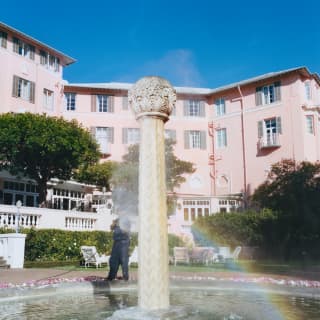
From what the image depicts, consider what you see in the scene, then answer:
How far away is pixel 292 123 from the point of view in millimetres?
35375

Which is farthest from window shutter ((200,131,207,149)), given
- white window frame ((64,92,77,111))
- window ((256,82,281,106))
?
white window frame ((64,92,77,111))

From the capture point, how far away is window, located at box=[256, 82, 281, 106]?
36688 mm

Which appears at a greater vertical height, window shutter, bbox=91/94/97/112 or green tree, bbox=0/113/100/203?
window shutter, bbox=91/94/97/112

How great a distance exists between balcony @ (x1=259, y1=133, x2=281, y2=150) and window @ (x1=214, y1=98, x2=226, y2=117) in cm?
495

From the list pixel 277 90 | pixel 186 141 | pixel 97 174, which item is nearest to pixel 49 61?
pixel 97 174

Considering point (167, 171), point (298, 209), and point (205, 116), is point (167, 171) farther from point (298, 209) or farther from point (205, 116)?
point (298, 209)

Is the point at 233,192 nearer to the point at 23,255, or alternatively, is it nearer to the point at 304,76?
the point at 304,76

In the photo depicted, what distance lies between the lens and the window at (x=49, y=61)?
118 ft

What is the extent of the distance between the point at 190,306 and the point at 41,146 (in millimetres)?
21372

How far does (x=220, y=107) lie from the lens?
40.5 m

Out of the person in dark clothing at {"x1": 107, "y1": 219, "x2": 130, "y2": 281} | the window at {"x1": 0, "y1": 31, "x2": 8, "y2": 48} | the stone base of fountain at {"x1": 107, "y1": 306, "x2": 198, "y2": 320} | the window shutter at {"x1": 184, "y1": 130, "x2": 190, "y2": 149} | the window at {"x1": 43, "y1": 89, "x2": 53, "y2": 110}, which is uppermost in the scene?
the window at {"x1": 0, "y1": 31, "x2": 8, "y2": 48}

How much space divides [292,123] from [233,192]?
7472 mm

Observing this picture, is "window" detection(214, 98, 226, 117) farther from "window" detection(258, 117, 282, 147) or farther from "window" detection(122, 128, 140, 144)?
"window" detection(122, 128, 140, 144)

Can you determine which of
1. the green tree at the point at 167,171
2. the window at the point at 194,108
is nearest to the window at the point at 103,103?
the green tree at the point at 167,171
